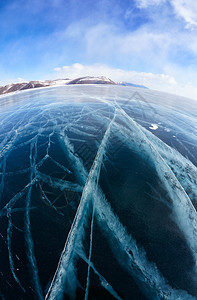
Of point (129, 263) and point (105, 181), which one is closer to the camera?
point (129, 263)

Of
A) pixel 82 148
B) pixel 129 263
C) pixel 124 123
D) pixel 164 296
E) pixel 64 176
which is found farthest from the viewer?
pixel 124 123

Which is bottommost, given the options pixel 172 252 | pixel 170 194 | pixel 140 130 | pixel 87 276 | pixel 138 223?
pixel 87 276

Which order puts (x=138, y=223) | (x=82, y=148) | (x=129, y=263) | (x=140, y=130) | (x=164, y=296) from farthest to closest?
(x=140, y=130) → (x=82, y=148) → (x=138, y=223) → (x=129, y=263) → (x=164, y=296)

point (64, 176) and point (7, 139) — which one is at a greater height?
point (7, 139)

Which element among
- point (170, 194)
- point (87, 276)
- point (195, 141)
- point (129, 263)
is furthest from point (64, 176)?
point (195, 141)

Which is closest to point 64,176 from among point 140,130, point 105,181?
point 105,181

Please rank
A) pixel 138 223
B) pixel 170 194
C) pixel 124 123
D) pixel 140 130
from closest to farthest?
pixel 138 223 → pixel 170 194 → pixel 140 130 → pixel 124 123

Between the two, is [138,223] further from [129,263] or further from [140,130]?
[140,130]

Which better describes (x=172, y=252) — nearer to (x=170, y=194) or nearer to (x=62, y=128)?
(x=170, y=194)

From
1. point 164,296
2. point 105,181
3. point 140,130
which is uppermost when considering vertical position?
point 140,130
